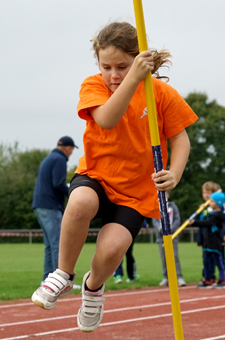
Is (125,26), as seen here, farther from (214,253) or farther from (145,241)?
(145,241)

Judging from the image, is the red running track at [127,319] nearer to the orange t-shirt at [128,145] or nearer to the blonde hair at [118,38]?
the orange t-shirt at [128,145]

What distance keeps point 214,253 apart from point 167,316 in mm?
3422

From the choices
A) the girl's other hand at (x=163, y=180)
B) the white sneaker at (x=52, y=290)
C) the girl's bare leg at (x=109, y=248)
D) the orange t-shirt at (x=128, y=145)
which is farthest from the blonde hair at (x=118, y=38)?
the white sneaker at (x=52, y=290)

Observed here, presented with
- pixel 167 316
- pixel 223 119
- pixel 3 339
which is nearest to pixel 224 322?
pixel 167 316

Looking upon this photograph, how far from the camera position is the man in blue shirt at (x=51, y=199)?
8.55 metres

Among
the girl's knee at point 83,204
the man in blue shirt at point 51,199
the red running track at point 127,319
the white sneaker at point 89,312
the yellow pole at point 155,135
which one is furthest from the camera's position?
the man in blue shirt at point 51,199

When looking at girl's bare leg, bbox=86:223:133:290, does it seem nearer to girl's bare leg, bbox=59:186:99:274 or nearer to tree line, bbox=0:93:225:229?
girl's bare leg, bbox=59:186:99:274

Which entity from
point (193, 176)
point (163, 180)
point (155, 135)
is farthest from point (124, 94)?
point (193, 176)

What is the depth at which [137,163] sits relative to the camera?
11.8 feet

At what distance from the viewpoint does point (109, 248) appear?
3.39 meters

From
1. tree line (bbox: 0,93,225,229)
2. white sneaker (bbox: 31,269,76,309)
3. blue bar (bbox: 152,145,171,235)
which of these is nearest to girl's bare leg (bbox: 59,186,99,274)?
white sneaker (bbox: 31,269,76,309)

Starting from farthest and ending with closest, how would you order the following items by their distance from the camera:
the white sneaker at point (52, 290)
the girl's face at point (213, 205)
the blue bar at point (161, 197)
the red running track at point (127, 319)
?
the girl's face at point (213, 205), the red running track at point (127, 319), the white sneaker at point (52, 290), the blue bar at point (161, 197)

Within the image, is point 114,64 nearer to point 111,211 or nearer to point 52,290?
point 111,211

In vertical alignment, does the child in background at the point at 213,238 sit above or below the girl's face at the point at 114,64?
below
